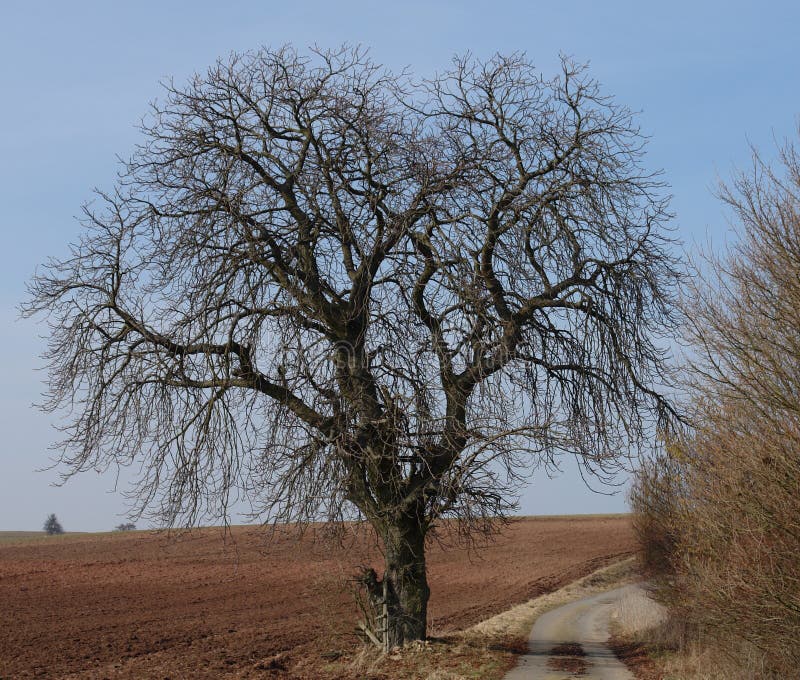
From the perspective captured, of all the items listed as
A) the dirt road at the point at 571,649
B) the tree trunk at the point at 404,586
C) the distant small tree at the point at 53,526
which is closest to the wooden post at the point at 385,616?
the tree trunk at the point at 404,586

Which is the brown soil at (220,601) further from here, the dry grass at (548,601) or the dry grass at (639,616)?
the dry grass at (639,616)

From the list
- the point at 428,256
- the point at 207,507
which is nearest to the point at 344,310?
the point at 428,256

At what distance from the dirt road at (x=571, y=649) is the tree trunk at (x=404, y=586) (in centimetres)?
194

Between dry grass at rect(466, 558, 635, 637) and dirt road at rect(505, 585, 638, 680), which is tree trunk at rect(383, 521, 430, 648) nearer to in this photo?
dirt road at rect(505, 585, 638, 680)

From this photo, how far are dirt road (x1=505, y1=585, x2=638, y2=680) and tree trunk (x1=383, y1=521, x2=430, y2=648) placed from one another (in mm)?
1942

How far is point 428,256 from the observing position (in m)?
14.3

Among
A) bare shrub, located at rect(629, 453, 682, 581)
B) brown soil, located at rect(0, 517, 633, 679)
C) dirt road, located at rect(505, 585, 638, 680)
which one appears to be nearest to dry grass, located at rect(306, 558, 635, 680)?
dirt road, located at rect(505, 585, 638, 680)

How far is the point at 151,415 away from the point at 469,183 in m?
6.52

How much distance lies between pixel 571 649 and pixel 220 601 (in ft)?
53.9

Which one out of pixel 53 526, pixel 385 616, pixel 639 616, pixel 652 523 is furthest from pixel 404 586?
pixel 53 526

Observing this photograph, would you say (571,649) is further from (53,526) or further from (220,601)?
(53,526)

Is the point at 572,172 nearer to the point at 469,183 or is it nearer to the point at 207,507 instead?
the point at 469,183

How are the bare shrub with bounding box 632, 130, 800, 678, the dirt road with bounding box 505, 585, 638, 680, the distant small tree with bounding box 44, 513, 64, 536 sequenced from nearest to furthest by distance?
the bare shrub with bounding box 632, 130, 800, 678, the dirt road with bounding box 505, 585, 638, 680, the distant small tree with bounding box 44, 513, 64, 536

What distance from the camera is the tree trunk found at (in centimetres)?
1482
